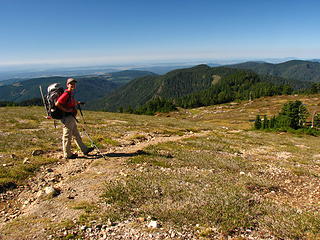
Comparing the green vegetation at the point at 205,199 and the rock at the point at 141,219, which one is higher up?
the rock at the point at 141,219

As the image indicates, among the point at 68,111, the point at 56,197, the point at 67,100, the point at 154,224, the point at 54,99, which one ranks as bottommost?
the point at 56,197

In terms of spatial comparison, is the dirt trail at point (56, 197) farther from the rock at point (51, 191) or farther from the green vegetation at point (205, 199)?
the green vegetation at point (205, 199)

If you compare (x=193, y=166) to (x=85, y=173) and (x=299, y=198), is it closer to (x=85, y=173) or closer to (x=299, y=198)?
(x=299, y=198)

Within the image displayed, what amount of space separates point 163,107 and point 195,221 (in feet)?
603

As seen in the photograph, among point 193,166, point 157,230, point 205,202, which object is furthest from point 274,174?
point 157,230

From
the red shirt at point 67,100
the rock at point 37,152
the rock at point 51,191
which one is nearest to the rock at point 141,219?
the rock at point 51,191

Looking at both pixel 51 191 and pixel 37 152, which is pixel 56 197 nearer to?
pixel 51 191

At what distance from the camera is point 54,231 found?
6.37m

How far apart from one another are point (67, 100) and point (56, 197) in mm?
5989

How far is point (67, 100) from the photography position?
41.5ft

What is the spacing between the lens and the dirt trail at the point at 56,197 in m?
6.72

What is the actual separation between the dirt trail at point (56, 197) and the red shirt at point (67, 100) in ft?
12.1

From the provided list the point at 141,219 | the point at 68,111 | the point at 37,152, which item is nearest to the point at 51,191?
the point at 141,219

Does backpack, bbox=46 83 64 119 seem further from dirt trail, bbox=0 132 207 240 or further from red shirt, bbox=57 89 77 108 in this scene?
dirt trail, bbox=0 132 207 240
